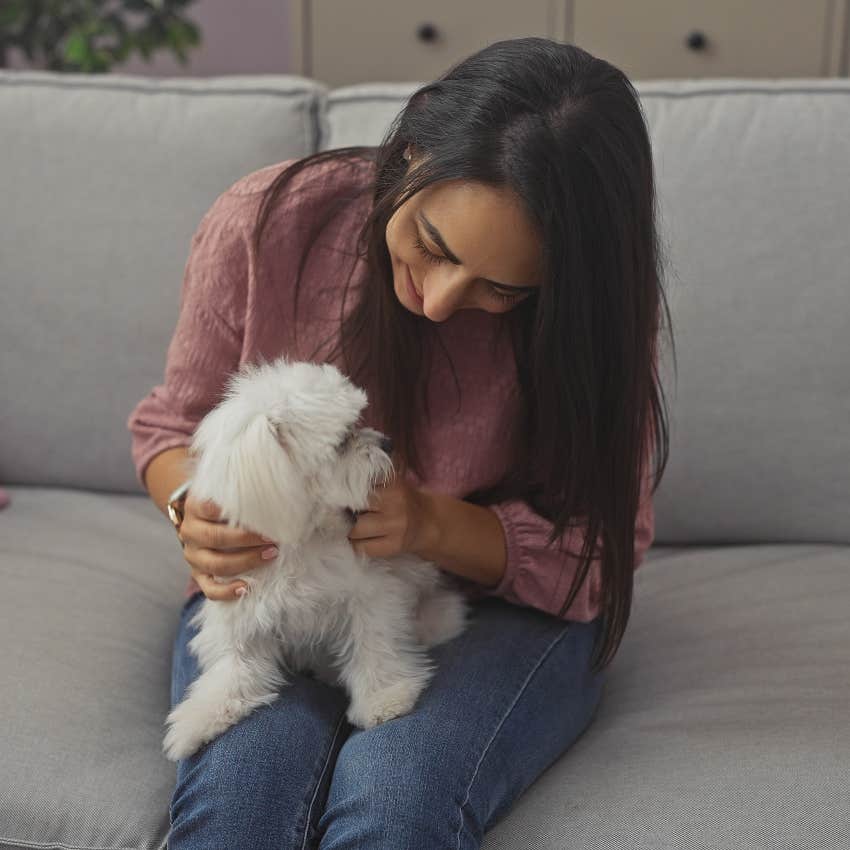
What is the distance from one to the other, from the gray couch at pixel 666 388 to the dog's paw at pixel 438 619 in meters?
0.20

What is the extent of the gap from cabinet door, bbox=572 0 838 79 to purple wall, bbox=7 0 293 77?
1.23 metres

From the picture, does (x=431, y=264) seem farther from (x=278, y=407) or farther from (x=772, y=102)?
(x=772, y=102)

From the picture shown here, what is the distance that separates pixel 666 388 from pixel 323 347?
1.90 feet

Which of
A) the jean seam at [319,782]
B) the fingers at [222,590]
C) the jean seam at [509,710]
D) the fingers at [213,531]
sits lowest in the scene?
the jean seam at [319,782]

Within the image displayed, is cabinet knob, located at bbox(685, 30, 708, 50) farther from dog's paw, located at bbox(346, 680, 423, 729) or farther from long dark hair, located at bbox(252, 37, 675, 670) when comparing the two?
dog's paw, located at bbox(346, 680, 423, 729)

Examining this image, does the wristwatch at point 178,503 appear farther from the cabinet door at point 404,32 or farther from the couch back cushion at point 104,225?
the cabinet door at point 404,32

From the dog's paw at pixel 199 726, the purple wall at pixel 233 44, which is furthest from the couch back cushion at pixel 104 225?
the purple wall at pixel 233 44

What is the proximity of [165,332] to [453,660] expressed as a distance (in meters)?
0.81

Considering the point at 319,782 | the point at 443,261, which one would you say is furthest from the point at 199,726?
the point at 443,261

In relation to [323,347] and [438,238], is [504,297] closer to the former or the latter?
[438,238]

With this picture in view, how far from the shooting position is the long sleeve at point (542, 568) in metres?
1.33

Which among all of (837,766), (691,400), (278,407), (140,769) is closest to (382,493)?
(278,407)

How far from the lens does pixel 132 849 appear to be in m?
1.13

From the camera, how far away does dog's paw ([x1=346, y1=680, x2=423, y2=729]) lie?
1.16 m
